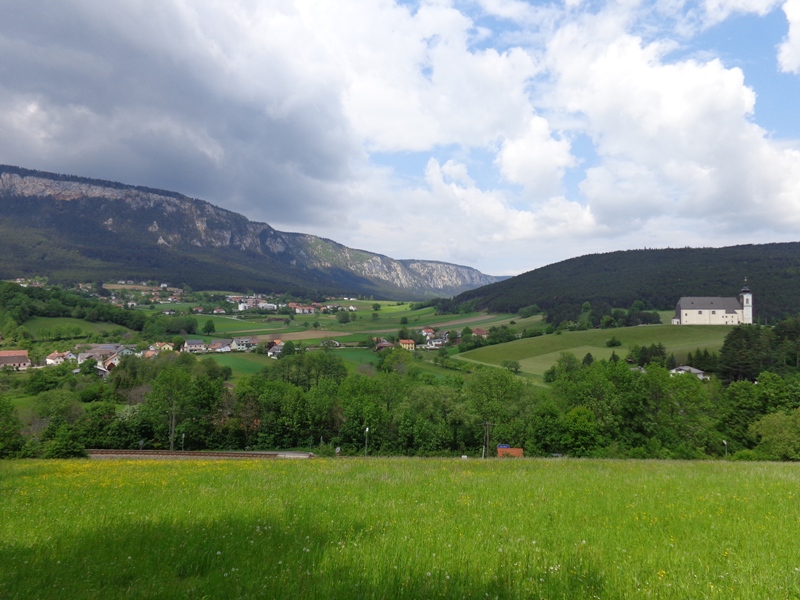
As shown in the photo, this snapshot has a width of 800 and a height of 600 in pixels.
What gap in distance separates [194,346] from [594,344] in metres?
104

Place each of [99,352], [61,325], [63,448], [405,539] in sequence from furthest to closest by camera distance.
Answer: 1. [61,325]
2. [99,352]
3. [63,448]
4. [405,539]

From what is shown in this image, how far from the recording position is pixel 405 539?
652 centimetres

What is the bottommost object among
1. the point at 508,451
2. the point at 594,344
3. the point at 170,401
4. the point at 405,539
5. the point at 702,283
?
Answer: the point at 508,451

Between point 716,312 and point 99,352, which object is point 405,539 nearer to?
point 99,352

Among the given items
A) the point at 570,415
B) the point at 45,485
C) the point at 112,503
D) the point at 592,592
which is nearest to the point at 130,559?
the point at 112,503

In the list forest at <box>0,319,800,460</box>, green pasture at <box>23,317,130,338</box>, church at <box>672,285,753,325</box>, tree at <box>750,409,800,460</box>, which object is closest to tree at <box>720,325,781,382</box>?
forest at <box>0,319,800,460</box>

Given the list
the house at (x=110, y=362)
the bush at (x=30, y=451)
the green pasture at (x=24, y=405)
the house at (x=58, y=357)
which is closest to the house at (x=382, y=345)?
the house at (x=110, y=362)

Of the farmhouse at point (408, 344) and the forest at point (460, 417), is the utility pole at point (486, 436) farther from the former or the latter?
the farmhouse at point (408, 344)

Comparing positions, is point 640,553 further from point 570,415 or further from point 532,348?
point 532,348

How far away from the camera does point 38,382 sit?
7094 centimetres

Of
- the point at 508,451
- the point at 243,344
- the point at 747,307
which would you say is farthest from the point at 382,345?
the point at 747,307

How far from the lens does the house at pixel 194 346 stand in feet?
365

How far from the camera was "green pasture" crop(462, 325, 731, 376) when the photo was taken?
327ft

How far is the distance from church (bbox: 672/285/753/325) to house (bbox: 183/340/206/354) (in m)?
138
